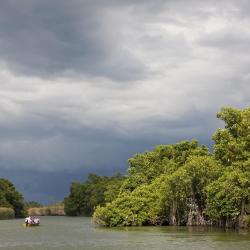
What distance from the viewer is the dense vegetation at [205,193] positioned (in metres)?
79.9

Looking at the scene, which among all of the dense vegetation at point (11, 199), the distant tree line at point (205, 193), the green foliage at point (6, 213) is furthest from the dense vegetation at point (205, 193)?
the dense vegetation at point (11, 199)

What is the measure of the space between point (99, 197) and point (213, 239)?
129 metres

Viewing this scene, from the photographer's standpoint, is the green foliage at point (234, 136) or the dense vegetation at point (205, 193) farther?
the green foliage at point (234, 136)

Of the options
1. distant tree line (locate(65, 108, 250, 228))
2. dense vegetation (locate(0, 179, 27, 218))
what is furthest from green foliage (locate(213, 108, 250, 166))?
dense vegetation (locate(0, 179, 27, 218))

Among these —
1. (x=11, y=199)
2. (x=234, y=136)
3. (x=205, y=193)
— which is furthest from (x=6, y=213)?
(x=234, y=136)

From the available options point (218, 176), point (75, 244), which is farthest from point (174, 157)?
point (75, 244)

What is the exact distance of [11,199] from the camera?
19050 cm

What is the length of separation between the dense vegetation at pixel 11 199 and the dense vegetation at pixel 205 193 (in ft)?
277

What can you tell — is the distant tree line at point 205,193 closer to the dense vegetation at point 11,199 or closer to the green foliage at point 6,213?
the green foliage at point 6,213

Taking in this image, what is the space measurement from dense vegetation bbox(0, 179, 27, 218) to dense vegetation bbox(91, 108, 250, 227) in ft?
277

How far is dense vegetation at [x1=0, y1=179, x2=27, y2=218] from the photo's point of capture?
180 meters

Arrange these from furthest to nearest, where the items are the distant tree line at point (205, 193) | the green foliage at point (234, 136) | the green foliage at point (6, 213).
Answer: the green foliage at point (6, 213)
the green foliage at point (234, 136)
the distant tree line at point (205, 193)

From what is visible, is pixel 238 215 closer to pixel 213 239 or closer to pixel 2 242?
pixel 213 239

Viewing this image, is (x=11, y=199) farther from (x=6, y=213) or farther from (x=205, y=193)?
(x=205, y=193)
